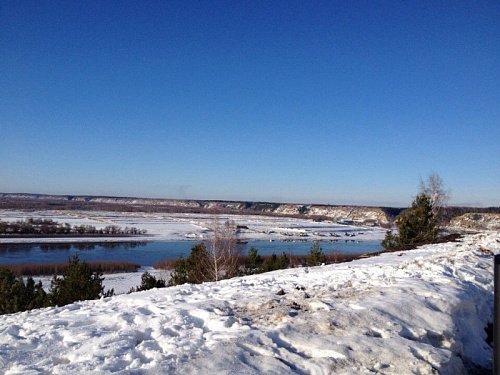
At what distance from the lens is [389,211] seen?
415 ft

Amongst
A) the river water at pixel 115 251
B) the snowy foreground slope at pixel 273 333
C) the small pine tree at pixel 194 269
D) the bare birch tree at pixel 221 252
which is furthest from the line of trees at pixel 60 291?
the river water at pixel 115 251

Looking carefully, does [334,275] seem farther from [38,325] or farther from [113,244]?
[113,244]

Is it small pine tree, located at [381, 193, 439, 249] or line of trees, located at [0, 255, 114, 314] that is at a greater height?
small pine tree, located at [381, 193, 439, 249]

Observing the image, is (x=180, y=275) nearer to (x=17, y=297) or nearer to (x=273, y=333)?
(x=17, y=297)

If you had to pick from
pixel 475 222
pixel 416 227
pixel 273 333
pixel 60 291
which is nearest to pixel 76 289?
pixel 60 291

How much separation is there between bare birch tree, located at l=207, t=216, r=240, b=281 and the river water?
676 inches

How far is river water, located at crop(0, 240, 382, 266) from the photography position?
39000mm

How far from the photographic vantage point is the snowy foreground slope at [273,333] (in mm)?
3088

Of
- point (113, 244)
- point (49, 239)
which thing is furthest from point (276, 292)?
point (49, 239)

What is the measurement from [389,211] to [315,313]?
130509 mm

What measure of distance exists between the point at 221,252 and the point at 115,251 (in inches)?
1228

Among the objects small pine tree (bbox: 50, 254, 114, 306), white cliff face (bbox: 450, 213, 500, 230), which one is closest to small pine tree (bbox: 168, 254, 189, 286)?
small pine tree (bbox: 50, 254, 114, 306)

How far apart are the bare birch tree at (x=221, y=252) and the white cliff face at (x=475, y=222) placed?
21577 mm

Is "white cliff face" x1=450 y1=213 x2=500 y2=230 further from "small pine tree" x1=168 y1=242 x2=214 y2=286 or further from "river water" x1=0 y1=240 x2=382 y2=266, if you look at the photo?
"small pine tree" x1=168 y1=242 x2=214 y2=286
